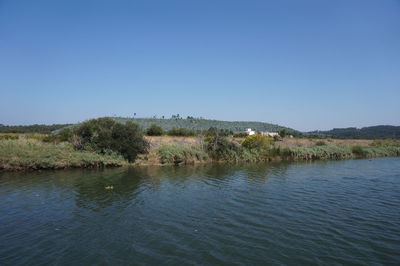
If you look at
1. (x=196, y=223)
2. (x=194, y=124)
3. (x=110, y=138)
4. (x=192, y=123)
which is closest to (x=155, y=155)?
(x=110, y=138)

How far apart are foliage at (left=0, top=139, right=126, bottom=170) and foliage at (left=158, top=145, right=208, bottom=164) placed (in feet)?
14.4

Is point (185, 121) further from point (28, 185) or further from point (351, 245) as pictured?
point (351, 245)

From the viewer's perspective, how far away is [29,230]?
933cm

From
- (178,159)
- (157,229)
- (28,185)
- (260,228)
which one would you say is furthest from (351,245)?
(178,159)

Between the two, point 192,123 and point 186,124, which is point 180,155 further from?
point 192,123

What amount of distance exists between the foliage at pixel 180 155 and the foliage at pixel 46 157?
4386mm

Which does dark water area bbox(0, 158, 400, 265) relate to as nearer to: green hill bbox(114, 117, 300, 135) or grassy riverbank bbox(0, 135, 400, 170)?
grassy riverbank bbox(0, 135, 400, 170)

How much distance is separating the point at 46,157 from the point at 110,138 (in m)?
5.88

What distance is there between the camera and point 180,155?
28344mm

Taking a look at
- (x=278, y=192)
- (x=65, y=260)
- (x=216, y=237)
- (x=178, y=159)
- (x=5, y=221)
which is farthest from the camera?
(x=178, y=159)

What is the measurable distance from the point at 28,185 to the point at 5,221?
6907 mm

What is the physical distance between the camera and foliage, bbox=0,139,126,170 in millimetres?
21438

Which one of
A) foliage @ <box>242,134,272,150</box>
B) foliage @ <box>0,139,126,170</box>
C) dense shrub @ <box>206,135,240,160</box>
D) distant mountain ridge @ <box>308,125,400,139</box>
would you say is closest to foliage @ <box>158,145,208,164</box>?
dense shrub @ <box>206,135,240,160</box>

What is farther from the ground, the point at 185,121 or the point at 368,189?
the point at 185,121
